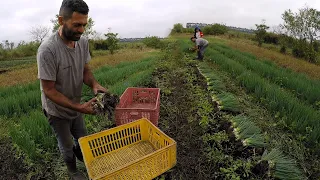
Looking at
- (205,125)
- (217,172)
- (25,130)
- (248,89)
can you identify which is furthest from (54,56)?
(248,89)

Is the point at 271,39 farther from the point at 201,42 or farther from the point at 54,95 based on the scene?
the point at 54,95

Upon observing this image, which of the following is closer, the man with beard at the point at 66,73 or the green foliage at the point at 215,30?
the man with beard at the point at 66,73

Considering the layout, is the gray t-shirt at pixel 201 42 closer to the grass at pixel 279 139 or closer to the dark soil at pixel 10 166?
the grass at pixel 279 139

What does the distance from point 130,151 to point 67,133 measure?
2.19 feet

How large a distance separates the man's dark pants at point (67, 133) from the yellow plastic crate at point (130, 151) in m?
0.12

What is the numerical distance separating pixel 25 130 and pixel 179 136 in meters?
1.83

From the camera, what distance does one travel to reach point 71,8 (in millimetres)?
1468

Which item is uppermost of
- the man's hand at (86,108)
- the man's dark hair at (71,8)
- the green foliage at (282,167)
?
the man's dark hair at (71,8)

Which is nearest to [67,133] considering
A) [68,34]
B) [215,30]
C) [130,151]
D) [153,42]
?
[130,151]

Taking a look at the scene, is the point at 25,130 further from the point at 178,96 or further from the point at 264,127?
the point at 264,127

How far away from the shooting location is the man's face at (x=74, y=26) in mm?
1504

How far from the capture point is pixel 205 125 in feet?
9.58

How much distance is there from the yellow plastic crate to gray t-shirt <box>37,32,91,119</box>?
1.20ft

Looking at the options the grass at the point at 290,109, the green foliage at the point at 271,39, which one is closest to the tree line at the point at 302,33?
the green foliage at the point at 271,39
